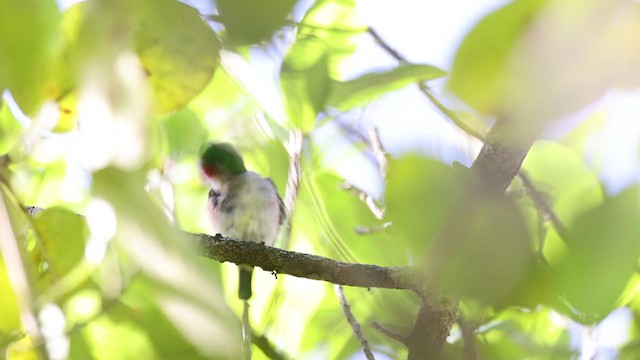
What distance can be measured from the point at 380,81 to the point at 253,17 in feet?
0.45

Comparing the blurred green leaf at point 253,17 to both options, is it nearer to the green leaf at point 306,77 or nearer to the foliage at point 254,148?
the foliage at point 254,148

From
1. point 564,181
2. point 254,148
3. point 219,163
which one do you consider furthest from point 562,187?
point 219,163

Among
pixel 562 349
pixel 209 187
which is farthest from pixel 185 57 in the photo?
pixel 209 187

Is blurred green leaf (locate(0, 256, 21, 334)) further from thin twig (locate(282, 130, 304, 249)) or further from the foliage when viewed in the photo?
thin twig (locate(282, 130, 304, 249))

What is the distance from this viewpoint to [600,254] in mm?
262

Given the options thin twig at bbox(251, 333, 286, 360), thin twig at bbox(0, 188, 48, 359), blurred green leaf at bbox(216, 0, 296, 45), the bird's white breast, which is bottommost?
the bird's white breast

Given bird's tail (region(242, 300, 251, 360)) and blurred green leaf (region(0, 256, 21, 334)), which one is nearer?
bird's tail (region(242, 300, 251, 360))

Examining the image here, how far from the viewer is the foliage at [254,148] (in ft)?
0.59

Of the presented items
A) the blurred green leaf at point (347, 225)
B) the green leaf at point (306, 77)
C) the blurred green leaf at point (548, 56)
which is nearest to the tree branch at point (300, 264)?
the blurred green leaf at point (347, 225)

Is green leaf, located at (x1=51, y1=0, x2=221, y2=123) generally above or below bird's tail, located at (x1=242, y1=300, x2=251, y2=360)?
above

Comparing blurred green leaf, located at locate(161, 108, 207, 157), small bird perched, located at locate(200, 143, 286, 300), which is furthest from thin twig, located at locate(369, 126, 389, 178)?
small bird perched, located at locate(200, 143, 286, 300)

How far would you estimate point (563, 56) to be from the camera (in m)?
0.18

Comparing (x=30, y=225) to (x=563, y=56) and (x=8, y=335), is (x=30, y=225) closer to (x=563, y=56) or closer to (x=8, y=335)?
(x=8, y=335)

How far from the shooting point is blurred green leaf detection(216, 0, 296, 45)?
0.58 ft
